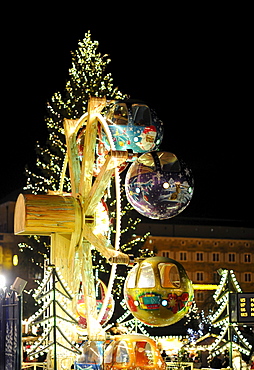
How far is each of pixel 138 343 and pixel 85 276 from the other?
1445mm

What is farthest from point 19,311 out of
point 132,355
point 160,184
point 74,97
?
point 74,97

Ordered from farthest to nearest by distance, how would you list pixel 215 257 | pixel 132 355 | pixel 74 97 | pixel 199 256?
pixel 215 257, pixel 199 256, pixel 74 97, pixel 132 355

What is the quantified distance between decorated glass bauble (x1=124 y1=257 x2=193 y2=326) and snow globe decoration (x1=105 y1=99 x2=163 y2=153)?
201cm

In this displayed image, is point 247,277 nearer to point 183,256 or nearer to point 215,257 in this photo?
point 215,257

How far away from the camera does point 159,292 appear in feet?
41.2

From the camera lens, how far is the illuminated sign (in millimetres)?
12766

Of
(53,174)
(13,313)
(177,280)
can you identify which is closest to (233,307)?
(177,280)

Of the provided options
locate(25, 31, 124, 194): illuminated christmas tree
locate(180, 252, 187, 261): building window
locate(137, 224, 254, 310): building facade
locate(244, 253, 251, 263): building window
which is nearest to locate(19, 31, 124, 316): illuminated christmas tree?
locate(25, 31, 124, 194): illuminated christmas tree

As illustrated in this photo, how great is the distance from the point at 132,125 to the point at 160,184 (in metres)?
1.24

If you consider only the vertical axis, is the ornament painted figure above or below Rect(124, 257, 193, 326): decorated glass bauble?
below

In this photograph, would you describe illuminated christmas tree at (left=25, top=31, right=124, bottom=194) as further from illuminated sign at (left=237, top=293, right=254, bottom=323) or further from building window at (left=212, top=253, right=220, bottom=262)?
building window at (left=212, top=253, right=220, bottom=262)

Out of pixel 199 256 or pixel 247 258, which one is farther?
pixel 247 258

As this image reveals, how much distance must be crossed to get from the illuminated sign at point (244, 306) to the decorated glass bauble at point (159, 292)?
79cm

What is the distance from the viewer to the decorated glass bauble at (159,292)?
12562mm
